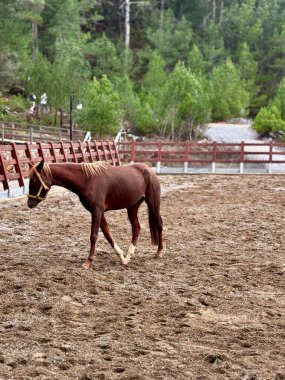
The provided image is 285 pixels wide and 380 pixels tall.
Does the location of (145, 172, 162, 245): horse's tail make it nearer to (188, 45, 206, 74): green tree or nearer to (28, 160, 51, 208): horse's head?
(28, 160, 51, 208): horse's head

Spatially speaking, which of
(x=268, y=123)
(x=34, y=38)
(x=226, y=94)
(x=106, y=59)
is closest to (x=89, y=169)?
(x=268, y=123)

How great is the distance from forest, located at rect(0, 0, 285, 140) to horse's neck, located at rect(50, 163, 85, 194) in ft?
80.3

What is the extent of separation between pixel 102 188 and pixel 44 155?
295 inches

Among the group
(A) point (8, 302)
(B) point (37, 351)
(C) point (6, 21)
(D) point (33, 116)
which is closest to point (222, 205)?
(A) point (8, 302)

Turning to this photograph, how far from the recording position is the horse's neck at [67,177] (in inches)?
257

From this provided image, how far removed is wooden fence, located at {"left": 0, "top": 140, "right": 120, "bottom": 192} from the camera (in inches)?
479

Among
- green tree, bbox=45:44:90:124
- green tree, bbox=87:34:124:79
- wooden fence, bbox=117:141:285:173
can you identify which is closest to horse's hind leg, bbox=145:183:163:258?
wooden fence, bbox=117:141:285:173

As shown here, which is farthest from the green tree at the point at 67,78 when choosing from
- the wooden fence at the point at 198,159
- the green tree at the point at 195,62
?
the green tree at the point at 195,62

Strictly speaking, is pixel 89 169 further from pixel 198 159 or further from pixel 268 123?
pixel 268 123

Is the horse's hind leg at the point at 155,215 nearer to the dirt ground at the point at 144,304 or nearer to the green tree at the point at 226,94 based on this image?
the dirt ground at the point at 144,304

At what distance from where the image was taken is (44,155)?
1383 cm

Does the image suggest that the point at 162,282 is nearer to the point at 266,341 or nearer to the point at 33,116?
the point at 266,341

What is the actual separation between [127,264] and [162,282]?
2.87ft

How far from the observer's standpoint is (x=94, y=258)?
6.86 meters
